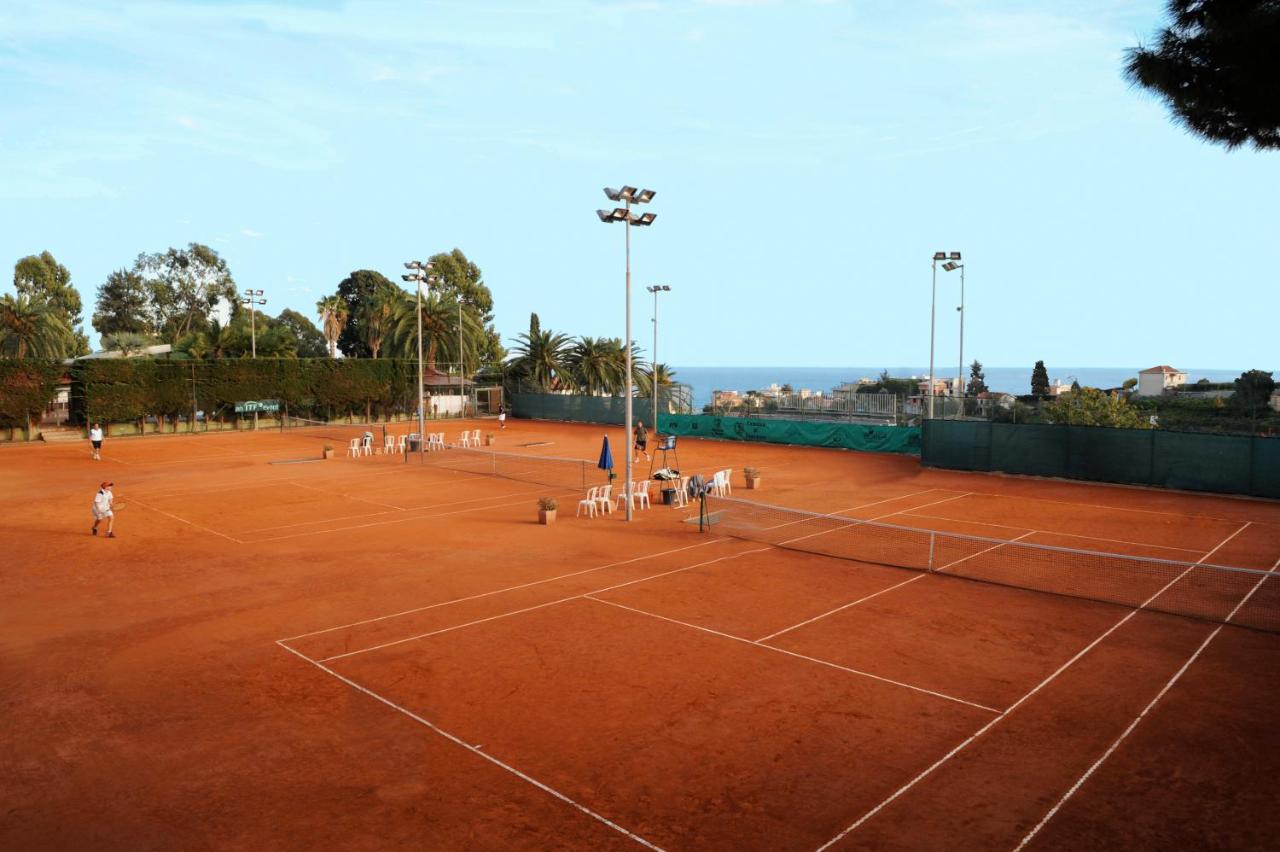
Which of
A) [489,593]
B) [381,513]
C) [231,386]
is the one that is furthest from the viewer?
[231,386]

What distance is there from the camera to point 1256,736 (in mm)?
9602

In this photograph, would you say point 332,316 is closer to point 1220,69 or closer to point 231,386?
point 231,386

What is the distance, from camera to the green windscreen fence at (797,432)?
4109 centimetres

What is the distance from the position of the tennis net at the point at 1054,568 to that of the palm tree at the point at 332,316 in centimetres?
6764

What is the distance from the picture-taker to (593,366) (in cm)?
7162

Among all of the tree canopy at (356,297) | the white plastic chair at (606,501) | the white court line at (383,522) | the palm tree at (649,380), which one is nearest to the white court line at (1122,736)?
the white plastic chair at (606,501)

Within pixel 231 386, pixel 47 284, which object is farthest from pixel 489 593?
pixel 47 284

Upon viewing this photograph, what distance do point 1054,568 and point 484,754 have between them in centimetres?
1349

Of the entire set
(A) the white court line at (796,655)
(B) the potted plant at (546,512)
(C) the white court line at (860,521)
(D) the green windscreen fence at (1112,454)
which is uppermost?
(D) the green windscreen fence at (1112,454)

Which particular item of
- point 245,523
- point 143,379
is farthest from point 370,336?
point 245,523

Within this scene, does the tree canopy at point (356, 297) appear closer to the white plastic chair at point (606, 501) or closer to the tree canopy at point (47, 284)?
the tree canopy at point (47, 284)

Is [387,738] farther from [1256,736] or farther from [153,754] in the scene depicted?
[1256,736]

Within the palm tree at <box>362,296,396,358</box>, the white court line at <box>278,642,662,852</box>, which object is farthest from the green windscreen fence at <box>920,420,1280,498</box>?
the palm tree at <box>362,296,396,358</box>

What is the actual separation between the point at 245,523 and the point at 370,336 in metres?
59.0
